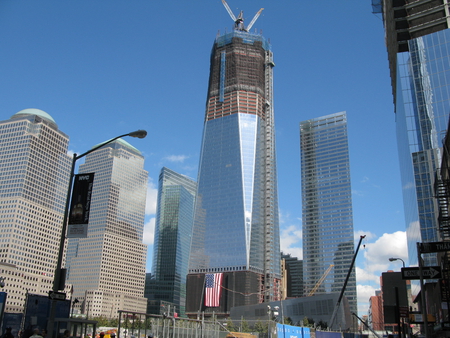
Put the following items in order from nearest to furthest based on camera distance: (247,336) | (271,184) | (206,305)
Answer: (247,336), (206,305), (271,184)

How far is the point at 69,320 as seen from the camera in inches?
1019

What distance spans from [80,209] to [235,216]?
163 m

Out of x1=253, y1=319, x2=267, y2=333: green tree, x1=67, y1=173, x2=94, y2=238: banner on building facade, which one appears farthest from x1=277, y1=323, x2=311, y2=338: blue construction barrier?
x1=67, y1=173, x2=94, y2=238: banner on building facade

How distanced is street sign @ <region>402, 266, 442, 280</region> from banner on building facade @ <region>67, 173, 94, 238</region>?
20254 millimetres

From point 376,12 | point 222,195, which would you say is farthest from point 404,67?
point 222,195

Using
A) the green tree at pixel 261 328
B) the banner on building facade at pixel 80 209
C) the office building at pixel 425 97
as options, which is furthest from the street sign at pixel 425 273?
the office building at pixel 425 97

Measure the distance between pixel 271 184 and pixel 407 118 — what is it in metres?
105

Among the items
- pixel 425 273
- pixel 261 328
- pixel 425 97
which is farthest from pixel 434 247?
pixel 425 97

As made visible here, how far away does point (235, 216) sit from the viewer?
18238 centimetres

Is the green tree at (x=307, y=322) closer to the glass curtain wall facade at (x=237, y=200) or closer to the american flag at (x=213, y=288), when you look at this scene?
the glass curtain wall facade at (x=237, y=200)

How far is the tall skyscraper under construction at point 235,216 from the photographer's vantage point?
586 feet

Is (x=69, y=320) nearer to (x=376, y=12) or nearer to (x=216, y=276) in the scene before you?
(x=376, y=12)

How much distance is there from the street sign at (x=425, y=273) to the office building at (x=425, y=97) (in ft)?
201

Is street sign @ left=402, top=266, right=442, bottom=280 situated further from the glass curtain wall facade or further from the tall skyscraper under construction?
the glass curtain wall facade
